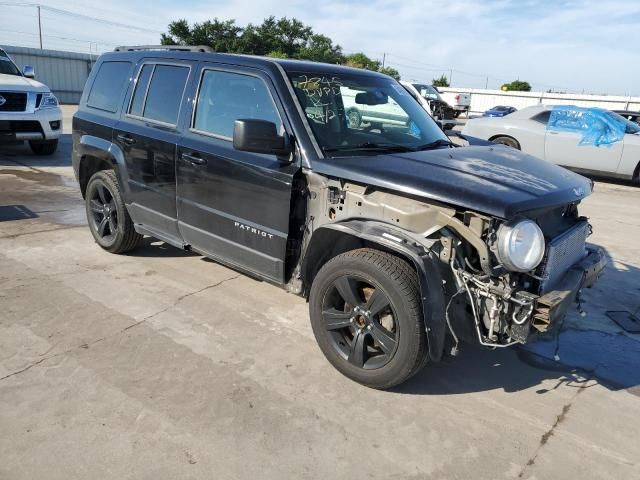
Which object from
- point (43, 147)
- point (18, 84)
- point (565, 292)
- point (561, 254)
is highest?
point (18, 84)

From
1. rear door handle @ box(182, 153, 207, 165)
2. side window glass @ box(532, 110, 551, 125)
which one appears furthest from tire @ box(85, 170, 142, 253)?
side window glass @ box(532, 110, 551, 125)

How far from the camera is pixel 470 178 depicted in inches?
117

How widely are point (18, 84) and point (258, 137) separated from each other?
8.65 metres

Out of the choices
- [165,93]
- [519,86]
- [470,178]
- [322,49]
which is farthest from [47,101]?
[519,86]

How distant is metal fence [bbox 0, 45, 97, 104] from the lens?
27156 mm

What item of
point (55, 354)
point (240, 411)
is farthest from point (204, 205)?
point (240, 411)

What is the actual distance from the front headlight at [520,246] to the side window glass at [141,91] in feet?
11.0

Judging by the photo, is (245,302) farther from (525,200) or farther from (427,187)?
(525,200)

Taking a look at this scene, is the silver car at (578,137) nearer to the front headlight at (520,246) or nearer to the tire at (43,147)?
the front headlight at (520,246)

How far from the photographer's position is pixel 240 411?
2.90 meters

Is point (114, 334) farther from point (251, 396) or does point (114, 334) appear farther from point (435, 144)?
point (435, 144)

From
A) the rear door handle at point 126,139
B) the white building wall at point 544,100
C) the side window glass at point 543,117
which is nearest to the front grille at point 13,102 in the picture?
the rear door handle at point 126,139

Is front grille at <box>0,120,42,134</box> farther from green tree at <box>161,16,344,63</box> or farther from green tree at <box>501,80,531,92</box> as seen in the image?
green tree at <box>501,80,531,92</box>

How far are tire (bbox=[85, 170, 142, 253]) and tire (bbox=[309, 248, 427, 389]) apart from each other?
2.49 m
